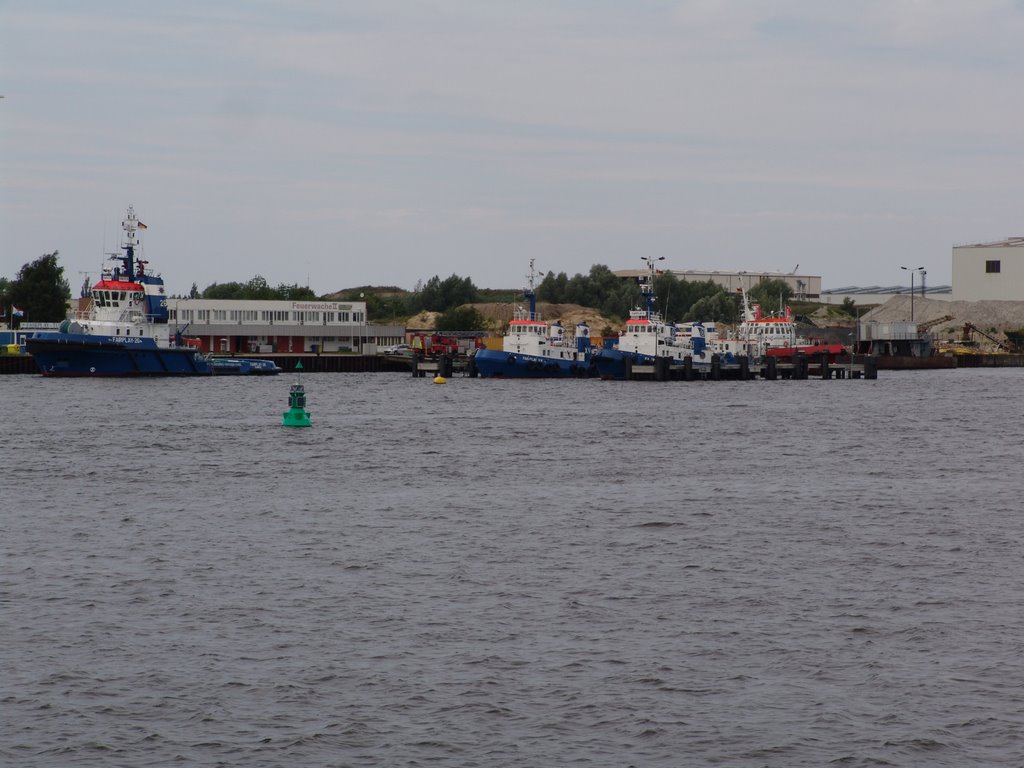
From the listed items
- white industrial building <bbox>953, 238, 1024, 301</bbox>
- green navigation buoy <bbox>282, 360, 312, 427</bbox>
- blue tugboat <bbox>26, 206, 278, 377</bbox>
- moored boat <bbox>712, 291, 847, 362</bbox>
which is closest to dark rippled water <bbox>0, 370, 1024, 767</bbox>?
green navigation buoy <bbox>282, 360, 312, 427</bbox>

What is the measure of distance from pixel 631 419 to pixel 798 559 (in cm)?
4712

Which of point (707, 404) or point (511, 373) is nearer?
point (707, 404)

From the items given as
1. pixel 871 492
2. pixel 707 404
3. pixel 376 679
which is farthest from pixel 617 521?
pixel 707 404

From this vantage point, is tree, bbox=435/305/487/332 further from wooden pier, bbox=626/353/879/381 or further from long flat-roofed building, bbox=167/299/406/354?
wooden pier, bbox=626/353/879/381

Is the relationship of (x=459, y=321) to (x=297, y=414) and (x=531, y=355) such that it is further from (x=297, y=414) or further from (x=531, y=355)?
(x=297, y=414)

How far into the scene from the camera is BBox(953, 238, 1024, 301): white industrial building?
7574 inches

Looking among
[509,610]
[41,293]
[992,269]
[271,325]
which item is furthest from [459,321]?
[509,610]

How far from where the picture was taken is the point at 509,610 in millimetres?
24797

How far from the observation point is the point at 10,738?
17859 millimetres

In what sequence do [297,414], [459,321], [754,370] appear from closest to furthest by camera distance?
[297,414]
[754,370]
[459,321]

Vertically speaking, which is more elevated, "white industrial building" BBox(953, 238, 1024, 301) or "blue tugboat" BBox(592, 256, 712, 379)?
"white industrial building" BBox(953, 238, 1024, 301)

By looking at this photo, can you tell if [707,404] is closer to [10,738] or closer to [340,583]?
[340,583]

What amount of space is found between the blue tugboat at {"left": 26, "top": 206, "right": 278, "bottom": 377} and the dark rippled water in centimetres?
6045

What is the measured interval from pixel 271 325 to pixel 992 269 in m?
102
